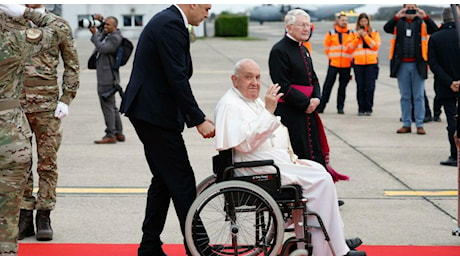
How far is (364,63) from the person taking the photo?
12.8 m

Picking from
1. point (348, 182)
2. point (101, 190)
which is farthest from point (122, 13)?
point (101, 190)

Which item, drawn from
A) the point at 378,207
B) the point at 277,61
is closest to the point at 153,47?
the point at 277,61

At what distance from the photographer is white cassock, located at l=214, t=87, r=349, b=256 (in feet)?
16.0

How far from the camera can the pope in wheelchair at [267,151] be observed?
16.0ft

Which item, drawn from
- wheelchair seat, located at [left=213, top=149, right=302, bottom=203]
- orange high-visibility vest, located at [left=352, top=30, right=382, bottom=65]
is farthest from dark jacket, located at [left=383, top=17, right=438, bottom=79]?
wheelchair seat, located at [left=213, top=149, right=302, bottom=203]

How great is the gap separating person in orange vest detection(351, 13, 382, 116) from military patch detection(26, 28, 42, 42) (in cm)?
884

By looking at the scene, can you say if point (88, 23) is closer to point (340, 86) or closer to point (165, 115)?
point (165, 115)

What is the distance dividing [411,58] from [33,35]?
7304 millimetres

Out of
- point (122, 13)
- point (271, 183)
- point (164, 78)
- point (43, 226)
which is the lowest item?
point (122, 13)

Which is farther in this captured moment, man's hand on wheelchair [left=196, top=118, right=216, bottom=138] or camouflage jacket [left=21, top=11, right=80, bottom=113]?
camouflage jacket [left=21, top=11, right=80, bottom=113]

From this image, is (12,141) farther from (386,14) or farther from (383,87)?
(386,14)

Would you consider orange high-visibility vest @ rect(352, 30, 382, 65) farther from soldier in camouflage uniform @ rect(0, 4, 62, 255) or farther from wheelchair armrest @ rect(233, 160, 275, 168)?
soldier in camouflage uniform @ rect(0, 4, 62, 255)

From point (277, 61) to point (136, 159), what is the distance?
124 inches

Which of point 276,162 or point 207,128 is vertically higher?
point 207,128
